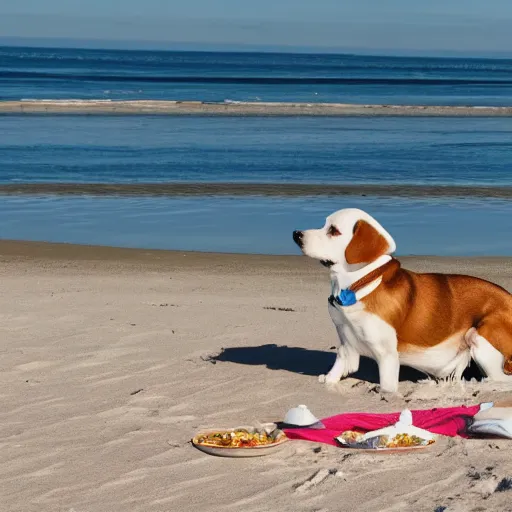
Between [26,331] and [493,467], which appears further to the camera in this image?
[26,331]

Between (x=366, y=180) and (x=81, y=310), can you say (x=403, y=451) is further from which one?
(x=366, y=180)

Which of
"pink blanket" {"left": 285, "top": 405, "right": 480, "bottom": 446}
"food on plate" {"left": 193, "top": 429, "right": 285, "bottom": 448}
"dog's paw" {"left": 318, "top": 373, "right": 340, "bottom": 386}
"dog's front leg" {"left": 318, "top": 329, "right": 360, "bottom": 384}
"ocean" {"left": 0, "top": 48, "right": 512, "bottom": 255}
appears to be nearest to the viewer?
"food on plate" {"left": 193, "top": 429, "right": 285, "bottom": 448}

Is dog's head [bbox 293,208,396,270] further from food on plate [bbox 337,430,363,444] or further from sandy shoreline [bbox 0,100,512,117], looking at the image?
sandy shoreline [bbox 0,100,512,117]

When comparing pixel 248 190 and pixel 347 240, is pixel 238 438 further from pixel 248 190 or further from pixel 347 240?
pixel 248 190

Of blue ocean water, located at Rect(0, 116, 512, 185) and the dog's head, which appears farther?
blue ocean water, located at Rect(0, 116, 512, 185)

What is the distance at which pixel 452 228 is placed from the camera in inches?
603

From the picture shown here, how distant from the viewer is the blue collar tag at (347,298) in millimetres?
6445

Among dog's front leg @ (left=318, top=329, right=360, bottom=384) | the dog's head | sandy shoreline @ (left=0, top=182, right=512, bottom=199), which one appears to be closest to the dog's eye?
the dog's head

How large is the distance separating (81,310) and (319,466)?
14.3 ft

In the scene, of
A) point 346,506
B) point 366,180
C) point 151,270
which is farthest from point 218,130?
point 346,506

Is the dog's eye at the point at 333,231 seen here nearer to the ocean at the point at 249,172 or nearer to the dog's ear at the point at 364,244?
the dog's ear at the point at 364,244

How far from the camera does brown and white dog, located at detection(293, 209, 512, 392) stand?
6410 mm

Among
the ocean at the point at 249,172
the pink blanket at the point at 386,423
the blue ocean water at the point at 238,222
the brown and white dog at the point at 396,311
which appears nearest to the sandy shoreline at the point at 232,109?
the ocean at the point at 249,172

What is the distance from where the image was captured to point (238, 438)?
18.3 ft
